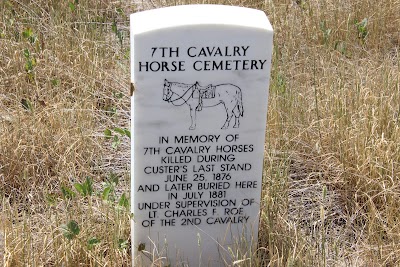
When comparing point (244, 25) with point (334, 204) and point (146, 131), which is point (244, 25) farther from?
point (334, 204)

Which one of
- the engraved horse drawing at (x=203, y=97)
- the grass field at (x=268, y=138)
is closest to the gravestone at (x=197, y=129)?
the engraved horse drawing at (x=203, y=97)

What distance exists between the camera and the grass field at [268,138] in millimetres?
2721

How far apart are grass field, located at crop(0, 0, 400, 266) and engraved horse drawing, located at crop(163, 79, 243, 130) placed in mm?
483

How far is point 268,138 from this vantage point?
338 cm

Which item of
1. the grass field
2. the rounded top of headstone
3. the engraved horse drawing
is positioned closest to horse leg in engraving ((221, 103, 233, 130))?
the engraved horse drawing

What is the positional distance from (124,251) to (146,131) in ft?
1.73

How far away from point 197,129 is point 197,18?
42 centimetres

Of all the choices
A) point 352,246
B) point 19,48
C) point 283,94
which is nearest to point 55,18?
point 19,48

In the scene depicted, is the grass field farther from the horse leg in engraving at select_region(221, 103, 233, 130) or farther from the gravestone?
the horse leg in engraving at select_region(221, 103, 233, 130)

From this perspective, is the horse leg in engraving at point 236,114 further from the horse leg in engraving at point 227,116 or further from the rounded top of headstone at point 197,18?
the rounded top of headstone at point 197,18

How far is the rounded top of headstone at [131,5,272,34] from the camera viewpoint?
2404 mm

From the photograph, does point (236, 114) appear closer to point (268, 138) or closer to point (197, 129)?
point (197, 129)

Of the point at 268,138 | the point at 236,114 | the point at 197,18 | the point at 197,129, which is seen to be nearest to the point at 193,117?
the point at 197,129

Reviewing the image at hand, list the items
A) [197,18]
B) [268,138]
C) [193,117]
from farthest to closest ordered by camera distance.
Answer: [268,138]
[193,117]
[197,18]
